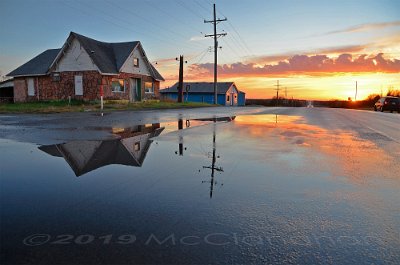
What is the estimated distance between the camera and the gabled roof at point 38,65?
3794cm

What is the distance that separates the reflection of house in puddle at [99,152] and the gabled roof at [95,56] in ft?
90.1

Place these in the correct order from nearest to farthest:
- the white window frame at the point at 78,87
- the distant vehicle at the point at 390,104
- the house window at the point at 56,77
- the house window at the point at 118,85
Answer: the distant vehicle at the point at 390,104 < the white window frame at the point at 78,87 < the house window at the point at 118,85 < the house window at the point at 56,77

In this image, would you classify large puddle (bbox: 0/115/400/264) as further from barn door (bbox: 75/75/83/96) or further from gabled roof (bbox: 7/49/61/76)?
gabled roof (bbox: 7/49/61/76)

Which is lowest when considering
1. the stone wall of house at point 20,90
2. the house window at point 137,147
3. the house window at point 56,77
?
the house window at point 137,147

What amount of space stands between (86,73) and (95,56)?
2.02 m

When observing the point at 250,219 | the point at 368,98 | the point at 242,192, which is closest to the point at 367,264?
the point at 250,219

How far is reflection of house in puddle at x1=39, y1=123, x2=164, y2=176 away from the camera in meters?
6.11

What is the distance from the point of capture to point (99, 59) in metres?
35.2

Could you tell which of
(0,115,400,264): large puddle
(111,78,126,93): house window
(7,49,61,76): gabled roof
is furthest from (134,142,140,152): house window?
(7,49,61,76): gabled roof

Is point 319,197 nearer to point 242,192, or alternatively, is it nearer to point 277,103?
point 242,192

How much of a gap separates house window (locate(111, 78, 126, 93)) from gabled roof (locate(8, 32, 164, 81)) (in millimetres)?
1072

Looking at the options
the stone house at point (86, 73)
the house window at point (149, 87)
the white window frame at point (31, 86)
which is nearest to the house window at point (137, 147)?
the stone house at point (86, 73)

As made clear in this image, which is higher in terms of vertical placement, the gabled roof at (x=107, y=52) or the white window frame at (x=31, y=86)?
the gabled roof at (x=107, y=52)

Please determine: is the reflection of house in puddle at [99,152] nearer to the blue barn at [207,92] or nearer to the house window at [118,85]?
the house window at [118,85]
